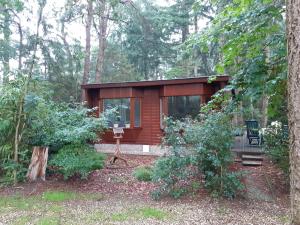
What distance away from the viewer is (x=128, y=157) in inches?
396

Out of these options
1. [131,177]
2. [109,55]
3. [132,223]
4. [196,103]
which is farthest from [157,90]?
[109,55]

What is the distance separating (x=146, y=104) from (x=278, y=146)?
5.62m

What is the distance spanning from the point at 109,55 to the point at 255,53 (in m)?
15.5

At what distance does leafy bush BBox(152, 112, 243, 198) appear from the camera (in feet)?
18.7

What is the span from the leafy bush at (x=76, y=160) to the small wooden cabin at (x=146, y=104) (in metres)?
3.95

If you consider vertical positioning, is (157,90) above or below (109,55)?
below

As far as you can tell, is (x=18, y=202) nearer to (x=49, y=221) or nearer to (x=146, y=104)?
(x=49, y=221)

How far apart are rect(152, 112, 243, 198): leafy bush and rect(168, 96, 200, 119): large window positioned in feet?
15.3

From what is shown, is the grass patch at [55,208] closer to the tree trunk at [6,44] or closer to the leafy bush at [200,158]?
the leafy bush at [200,158]

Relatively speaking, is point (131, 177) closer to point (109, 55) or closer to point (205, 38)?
point (205, 38)

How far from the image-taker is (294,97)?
8.09 ft

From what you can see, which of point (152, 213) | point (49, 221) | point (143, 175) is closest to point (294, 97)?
point (152, 213)

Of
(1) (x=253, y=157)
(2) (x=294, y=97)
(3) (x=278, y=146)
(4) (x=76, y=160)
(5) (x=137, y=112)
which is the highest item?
(5) (x=137, y=112)

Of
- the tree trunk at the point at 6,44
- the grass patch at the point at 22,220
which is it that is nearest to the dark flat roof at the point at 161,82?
the tree trunk at the point at 6,44
